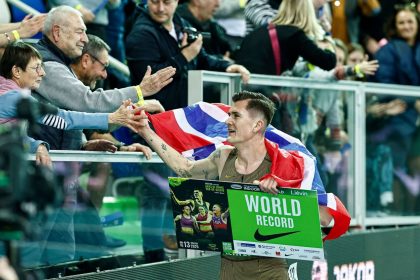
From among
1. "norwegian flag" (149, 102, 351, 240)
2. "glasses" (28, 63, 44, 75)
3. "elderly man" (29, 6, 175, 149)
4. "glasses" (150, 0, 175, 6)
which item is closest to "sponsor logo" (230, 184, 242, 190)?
"norwegian flag" (149, 102, 351, 240)

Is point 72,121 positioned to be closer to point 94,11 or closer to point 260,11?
point 94,11

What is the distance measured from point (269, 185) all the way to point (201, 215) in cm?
63

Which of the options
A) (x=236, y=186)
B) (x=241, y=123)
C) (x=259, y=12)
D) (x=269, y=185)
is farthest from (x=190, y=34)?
(x=269, y=185)

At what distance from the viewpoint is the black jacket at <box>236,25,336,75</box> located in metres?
10.3

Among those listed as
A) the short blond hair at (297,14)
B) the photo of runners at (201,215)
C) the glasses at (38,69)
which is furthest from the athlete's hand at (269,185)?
the short blond hair at (297,14)

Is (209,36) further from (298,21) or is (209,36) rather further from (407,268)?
(407,268)

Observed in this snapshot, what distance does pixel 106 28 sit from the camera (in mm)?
10969

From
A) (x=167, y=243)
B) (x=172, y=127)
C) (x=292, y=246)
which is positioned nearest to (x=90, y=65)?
(x=172, y=127)

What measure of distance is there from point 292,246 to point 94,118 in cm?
155

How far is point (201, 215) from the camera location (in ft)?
26.7

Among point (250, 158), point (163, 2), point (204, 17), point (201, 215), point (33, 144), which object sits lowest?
point (201, 215)

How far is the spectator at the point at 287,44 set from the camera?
33.8 ft

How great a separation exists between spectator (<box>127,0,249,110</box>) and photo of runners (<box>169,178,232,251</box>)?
159 centimetres

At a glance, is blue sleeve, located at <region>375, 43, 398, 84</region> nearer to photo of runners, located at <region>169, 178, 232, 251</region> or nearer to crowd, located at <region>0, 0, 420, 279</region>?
crowd, located at <region>0, 0, 420, 279</region>
